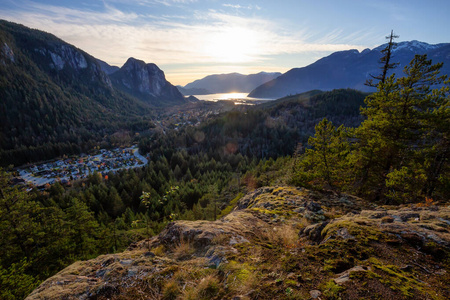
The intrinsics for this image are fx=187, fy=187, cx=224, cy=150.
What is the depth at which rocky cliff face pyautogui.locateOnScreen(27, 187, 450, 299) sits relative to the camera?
448cm

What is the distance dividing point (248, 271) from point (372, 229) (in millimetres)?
4842

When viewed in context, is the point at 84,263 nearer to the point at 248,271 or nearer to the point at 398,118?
the point at 248,271

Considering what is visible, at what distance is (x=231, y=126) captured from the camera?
18412 centimetres

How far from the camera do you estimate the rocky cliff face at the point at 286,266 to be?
4477 mm

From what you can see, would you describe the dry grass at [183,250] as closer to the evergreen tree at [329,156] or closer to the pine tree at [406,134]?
the evergreen tree at [329,156]

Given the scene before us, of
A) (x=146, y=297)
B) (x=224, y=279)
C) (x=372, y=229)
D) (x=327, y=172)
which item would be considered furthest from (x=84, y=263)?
(x=327, y=172)

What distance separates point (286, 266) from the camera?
5559 mm

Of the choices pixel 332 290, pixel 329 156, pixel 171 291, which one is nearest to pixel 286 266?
pixel 332 290

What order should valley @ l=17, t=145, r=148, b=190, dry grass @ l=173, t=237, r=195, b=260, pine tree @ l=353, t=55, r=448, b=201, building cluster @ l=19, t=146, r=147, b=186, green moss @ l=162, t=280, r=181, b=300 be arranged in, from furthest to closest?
building cluster @ l=19, t=146, r=147, b=186 < valley @ l=17, t=145, r=148, b=190 < pine tree @ l=353, t=55, r=448, b=201 < dry grass @ l=173, t=237, r=195, b=260 < green moss @ l=162, t=280, r=181, b=300

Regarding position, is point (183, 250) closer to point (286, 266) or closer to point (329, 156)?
point (286, 266)

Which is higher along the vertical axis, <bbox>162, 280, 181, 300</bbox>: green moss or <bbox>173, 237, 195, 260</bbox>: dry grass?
<bbox>162, 280, 181, 300</bbox>: green moss

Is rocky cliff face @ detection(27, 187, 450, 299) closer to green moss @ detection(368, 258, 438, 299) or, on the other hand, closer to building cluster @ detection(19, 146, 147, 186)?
green moss @ detection(368, 258, 438, 299)

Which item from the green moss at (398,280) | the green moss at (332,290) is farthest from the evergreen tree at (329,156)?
the green moss at (332,290)

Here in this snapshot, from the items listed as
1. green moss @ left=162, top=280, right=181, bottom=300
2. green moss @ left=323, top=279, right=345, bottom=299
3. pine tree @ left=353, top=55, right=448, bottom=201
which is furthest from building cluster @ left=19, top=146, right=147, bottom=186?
green moss @ left=323, top=279, right=345, bottom=299
